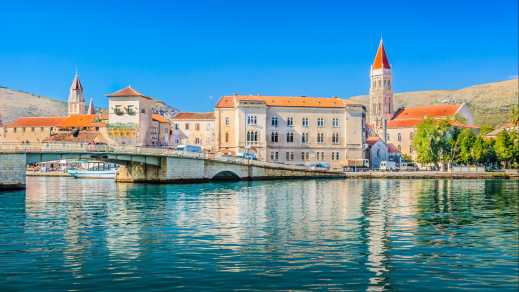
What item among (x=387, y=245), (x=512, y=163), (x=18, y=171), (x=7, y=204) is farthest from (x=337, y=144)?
(x=387, y=245)

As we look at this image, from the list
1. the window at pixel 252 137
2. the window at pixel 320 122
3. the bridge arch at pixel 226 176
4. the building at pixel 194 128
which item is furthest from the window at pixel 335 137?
the building at pixel 194 128

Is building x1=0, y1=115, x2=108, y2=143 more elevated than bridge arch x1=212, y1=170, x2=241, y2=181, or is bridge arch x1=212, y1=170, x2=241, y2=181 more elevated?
building x1=0, y1=115, x2=108, y2=143

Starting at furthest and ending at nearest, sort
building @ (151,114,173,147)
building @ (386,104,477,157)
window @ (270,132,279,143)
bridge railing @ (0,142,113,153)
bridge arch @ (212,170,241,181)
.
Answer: building @ (386,104,477,157), building @ (151,114,173,147), window @ (270,132,279,143), bridge arch @ (212,170,241,181), bridge railing @ (0,142,113,153)

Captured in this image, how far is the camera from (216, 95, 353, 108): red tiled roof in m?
113

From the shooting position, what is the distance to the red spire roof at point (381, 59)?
17775cm

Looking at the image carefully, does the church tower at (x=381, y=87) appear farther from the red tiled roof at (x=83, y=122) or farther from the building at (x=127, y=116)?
the building at (x=127, y=116)

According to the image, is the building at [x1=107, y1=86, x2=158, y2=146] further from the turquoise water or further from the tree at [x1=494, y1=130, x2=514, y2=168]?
the tree at [x1=494, y1=130, x2=514, y2=168]

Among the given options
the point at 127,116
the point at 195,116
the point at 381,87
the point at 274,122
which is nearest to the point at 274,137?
the point at 274,122

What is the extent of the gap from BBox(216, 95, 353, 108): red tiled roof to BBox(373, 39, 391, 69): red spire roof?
65.7 meters

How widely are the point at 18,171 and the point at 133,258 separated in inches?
1965

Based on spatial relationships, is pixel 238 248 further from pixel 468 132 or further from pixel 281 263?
pixel 468 132

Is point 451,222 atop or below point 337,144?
below

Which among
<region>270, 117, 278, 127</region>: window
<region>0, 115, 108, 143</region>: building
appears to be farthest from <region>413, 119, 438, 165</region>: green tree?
<region>0, 115, 108, 143</region>: building

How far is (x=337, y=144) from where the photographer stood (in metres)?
115
